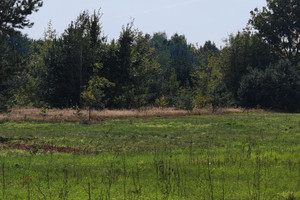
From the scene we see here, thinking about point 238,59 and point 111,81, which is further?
point 238,59

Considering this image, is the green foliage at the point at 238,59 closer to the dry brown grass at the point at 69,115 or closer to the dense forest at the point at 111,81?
the dense forest at the point at 111,81

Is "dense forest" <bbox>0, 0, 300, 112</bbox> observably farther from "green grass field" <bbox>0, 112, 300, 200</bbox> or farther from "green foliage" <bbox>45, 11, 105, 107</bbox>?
"green grass field" <bbox>0, 112, 300, 200</bbox>

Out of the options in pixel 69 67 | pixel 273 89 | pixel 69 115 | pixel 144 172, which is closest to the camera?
pixel 144 172

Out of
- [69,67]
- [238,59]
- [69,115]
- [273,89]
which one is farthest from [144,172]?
[238,59]

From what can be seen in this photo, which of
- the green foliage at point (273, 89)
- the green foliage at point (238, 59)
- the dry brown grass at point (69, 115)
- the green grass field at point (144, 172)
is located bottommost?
the green grass field at point (144, 172)

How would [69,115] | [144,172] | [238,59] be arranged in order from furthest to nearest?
1. [238,59]
2. [69,115]
3. [144,172]

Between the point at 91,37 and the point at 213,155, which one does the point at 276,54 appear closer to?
the point at 91,37

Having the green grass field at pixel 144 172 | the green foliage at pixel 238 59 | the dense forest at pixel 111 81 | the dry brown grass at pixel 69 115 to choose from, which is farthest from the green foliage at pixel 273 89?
the green grass field at pixel 144 172

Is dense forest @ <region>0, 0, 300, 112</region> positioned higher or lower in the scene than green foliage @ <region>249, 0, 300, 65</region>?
lower

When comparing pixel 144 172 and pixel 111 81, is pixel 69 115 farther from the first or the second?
pixel 144 172

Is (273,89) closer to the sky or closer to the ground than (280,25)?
closer to the ground

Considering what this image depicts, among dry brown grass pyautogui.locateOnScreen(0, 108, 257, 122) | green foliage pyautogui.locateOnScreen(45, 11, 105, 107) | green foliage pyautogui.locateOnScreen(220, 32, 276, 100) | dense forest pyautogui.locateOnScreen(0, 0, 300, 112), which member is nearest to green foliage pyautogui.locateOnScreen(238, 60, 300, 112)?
dense forest pyautogui.locateOnScreen(0, 0, 300, 112)

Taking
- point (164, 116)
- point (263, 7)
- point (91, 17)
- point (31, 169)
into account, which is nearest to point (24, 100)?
Answer: point (91, 17)

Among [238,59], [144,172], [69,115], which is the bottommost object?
[144,172]
